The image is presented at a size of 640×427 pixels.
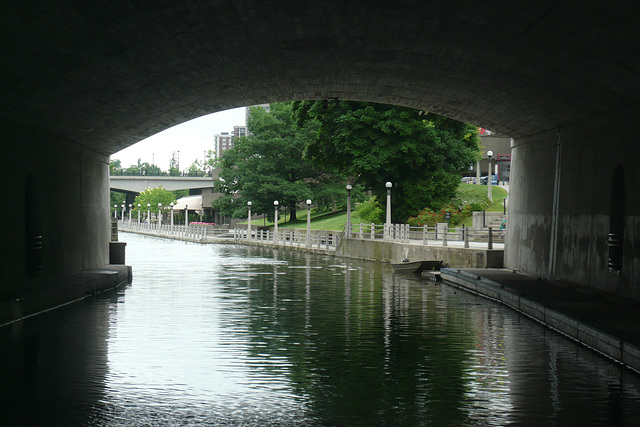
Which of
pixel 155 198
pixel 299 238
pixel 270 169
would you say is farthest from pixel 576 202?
pixel 155 198

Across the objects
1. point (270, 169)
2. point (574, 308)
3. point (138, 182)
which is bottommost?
point (574, 308)

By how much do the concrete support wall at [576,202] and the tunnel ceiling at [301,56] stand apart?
596mm

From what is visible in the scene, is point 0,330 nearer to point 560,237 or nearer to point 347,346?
point 347,346

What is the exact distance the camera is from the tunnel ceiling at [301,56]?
554 inches

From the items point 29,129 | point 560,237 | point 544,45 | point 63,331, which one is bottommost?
point 63,331

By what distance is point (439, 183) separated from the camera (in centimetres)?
5522

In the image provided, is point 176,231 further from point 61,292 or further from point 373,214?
point 61,292

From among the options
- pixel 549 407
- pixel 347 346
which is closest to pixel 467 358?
pixel 347 346

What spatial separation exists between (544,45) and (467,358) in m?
6.51

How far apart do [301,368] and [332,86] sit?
15.2m

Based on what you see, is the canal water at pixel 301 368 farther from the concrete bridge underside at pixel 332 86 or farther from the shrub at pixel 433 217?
the shrub at pixel 433 217

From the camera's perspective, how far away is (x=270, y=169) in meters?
88.6

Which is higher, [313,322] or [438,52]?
[438,52]

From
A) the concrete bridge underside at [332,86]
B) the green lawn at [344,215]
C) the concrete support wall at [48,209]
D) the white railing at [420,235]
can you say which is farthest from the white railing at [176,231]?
the concrete bridge underside at [332,86]
